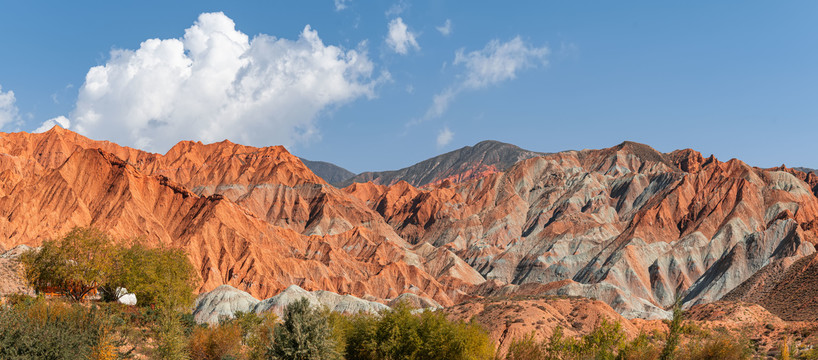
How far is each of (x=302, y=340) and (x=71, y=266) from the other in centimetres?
2902

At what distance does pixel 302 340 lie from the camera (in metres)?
36.0

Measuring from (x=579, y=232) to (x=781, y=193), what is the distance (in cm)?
4963

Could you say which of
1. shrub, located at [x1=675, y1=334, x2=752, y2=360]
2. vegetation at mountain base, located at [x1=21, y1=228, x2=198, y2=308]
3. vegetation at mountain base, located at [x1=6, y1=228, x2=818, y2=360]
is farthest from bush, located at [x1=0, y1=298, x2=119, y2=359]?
shrub, located at [x1=675, y1=334, x2=752, y2=360]

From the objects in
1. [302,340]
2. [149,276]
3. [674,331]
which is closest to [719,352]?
[674,331]

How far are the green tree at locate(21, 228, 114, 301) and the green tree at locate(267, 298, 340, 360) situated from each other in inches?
1022

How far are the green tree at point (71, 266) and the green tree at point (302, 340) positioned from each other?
85.2 ft

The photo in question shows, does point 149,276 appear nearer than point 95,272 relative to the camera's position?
No

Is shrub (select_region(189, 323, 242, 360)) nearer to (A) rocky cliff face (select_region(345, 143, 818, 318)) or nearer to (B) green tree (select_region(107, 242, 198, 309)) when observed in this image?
(B) green tree (select_region(107, 242, 198, 309))

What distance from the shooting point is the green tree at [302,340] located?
1415 inches

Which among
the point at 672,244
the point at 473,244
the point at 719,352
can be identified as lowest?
the point at 719,352

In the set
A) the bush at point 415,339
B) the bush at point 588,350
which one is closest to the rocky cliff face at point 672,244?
the bush at point 588,350

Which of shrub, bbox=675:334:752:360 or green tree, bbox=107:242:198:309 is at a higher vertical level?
green tree, bbox=107:242:198:309

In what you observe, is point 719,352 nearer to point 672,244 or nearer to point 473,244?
point 672,244

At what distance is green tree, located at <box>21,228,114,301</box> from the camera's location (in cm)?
5588
